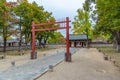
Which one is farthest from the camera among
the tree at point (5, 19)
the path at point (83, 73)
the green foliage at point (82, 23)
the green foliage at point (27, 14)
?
the green foliage at point (82, 23)

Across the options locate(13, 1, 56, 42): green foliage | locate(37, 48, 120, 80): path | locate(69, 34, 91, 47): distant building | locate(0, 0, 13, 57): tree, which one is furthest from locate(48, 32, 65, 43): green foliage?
locate(37, 48, 120, 80): path

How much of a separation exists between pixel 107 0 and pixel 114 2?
0.81 meters

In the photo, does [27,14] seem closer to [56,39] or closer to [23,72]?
[23,72]

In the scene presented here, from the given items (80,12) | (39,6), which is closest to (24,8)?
(39,6)

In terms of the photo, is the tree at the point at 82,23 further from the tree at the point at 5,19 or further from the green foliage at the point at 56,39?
the tree at the point at 5,19

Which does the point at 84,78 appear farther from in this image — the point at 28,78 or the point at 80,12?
the point at 80,12

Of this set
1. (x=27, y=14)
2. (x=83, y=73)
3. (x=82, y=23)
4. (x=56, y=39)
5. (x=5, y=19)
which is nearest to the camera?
(x=83, y=73)

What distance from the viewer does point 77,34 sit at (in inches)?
2857

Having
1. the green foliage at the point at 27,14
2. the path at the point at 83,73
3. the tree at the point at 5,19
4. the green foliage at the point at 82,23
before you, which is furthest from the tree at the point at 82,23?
the path at the point at 83,73

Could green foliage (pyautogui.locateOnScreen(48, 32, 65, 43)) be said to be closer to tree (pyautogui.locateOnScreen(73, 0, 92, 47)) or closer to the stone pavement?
tree (pyautogui.locateOnScreen(73, 0, 92, 47))

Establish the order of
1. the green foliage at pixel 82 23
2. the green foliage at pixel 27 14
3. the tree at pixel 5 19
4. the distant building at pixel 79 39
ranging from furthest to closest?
the distant building at pixel 79 39, the green foliage at pixel 82 23, the green foliage at pixel 27 14, the tree at pixel 5 19

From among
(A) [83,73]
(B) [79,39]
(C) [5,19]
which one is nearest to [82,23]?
(B) [79,39]

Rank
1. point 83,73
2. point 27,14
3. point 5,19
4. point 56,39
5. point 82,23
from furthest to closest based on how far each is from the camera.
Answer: point 56,39 < point 82,23 < point 27,14 < point 5,19 < point 83,73

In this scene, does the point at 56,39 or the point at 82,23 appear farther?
the point at 56,39
